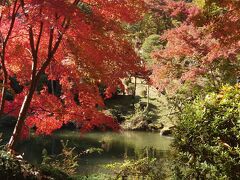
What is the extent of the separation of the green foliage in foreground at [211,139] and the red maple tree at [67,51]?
8.56ft

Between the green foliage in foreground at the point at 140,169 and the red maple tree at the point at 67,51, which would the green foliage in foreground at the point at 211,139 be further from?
the red maple tree at the point at 67,51

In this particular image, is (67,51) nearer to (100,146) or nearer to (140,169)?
(140,169)

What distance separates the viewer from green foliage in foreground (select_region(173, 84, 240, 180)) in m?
5.20

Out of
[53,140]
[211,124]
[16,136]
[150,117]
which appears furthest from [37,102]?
[150,117]

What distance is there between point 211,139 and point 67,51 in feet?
15.0

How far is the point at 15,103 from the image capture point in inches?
374

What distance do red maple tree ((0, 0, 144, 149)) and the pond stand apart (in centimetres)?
616

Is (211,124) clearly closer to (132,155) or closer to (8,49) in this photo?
(8,49)

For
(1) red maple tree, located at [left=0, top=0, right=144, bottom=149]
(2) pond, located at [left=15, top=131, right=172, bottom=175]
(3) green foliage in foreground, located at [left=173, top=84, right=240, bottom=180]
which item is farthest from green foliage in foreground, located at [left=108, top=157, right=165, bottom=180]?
(2) pond, located at [left=15, top=131, right=172, bottom=175]

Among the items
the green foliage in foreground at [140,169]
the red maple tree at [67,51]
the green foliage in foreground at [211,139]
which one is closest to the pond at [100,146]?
the red maple tree at [67,51]

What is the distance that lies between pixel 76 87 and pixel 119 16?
217 cm

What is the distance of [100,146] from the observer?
71.9 ft

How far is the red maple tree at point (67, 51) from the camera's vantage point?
282 inches

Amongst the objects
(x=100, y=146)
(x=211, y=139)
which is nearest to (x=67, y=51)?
(x=211, y=139)
